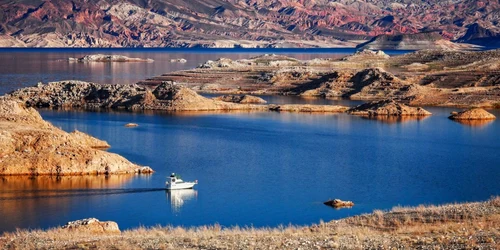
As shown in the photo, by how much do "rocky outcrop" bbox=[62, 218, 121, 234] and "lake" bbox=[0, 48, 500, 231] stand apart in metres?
2.37

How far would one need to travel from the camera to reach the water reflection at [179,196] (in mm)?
34781

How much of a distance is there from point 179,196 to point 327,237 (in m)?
13.5

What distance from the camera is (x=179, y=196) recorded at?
36406 mm

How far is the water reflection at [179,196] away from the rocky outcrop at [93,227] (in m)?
5.36

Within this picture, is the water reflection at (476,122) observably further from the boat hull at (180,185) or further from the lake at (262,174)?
the boat hull at (180,185)

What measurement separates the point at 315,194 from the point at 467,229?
12.7m

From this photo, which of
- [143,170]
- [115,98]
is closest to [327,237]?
[143,170]

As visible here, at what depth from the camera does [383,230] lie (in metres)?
26.3

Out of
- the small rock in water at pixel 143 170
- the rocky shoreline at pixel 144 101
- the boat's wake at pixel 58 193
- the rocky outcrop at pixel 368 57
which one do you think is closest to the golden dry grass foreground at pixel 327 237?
the boat's wake at pixel 58 193

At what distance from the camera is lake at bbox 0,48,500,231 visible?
33.4 m

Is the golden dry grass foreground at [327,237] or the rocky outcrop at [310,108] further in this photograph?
the rocky outcrop at [310,108]

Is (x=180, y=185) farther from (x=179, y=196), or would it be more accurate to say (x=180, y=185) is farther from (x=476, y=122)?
(x=476, y=122)

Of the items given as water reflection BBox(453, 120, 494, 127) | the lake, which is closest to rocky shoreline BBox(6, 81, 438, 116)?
water reflection BBox(453, 120, 494, 127)

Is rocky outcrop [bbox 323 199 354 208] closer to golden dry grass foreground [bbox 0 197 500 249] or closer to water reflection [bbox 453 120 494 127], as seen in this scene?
golden dry grass foreground [bbox 0 197 500 249]
